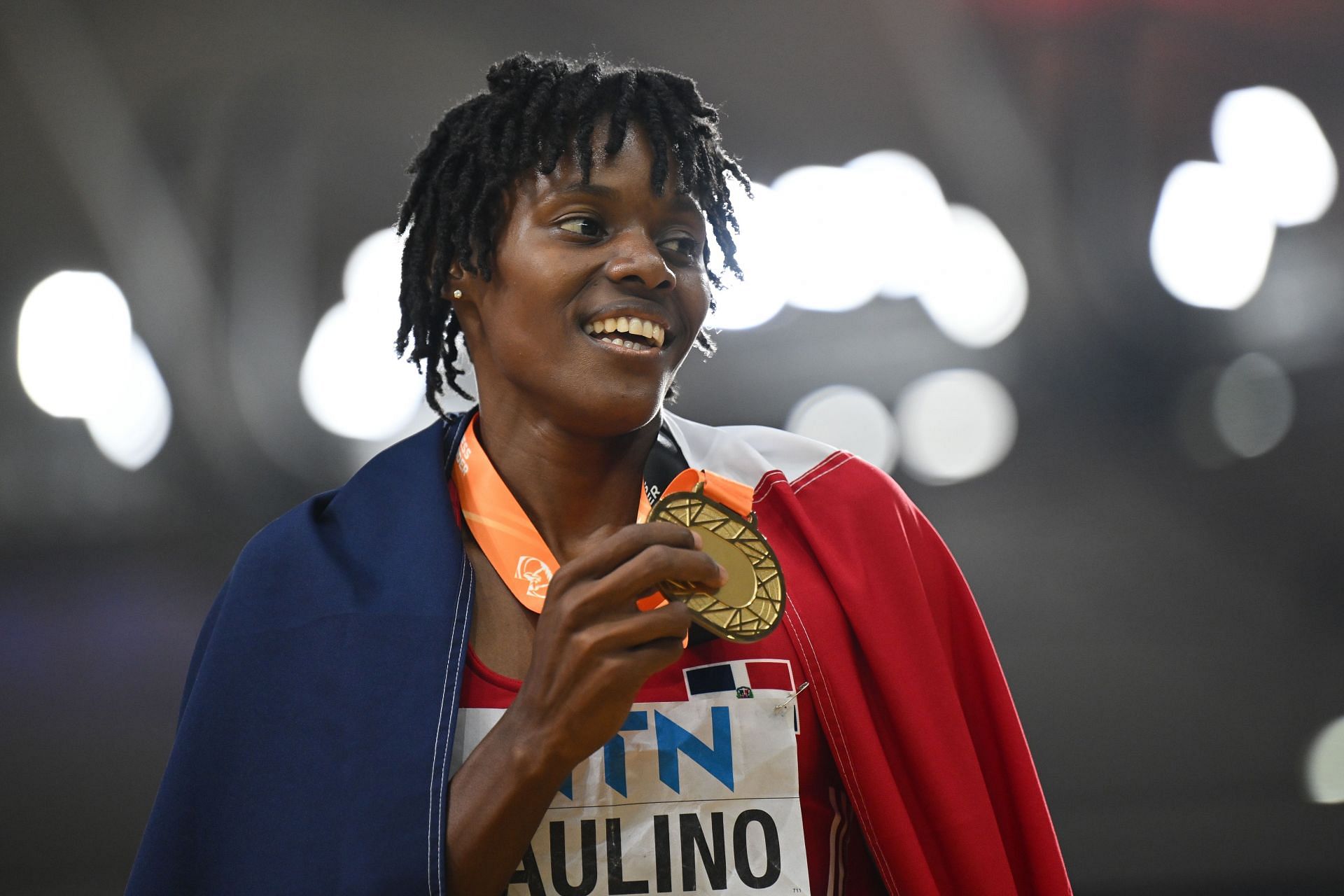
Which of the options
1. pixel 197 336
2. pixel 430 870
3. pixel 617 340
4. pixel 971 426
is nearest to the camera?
pixel 430 870

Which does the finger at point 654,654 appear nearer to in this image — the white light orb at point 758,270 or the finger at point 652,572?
the finger at point 652,572

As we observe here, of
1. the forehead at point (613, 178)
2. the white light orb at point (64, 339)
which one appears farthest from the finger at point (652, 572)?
the white light orb at point (64, 339)

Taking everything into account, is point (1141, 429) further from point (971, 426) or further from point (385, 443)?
point (385, 443)

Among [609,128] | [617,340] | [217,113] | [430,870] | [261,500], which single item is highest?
[217,113]

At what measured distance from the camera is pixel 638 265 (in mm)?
1199

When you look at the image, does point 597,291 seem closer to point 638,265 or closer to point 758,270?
point 638,265

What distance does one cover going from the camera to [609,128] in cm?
127

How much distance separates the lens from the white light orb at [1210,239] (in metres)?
2.60

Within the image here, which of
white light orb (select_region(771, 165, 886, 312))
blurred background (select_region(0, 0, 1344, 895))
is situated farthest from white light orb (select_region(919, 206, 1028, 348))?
white light orb (select_region(771, 165, 886, 312))

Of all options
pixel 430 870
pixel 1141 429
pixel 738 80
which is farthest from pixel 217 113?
pixel 1141 429

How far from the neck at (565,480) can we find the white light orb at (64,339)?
4.88ft

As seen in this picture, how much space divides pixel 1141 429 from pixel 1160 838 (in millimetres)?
912

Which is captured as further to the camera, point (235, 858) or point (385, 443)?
point (385, 443)

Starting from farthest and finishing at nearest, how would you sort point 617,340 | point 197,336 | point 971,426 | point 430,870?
1. point 971,426
2. point 197,336
3. point 617,340
4. point 430,870
